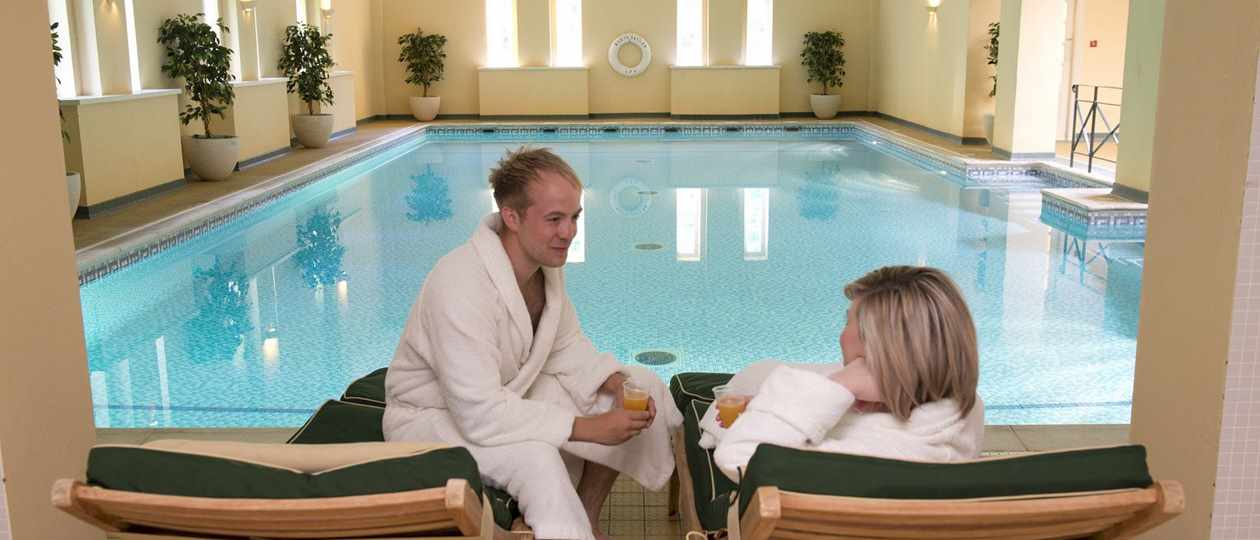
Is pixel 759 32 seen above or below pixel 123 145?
above

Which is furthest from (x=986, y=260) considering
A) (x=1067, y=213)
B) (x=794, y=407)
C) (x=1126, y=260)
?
(x=794, y=407)

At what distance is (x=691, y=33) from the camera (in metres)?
17.7

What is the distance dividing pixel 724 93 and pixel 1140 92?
8.92m

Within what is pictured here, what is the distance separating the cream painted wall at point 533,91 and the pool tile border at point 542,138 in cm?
84

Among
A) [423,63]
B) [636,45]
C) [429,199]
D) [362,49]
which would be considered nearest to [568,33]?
→ [636,45]

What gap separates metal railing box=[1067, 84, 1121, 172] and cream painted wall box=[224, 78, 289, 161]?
27.3 feet

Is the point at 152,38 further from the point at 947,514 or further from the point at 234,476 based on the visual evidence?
the point at 947,514

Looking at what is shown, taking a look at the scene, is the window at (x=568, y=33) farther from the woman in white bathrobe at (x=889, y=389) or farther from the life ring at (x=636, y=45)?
the woman in white bathrobe at (x=889, y=389)

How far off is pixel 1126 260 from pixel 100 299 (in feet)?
21.9

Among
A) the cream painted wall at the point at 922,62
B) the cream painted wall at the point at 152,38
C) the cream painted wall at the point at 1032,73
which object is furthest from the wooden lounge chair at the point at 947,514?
the cream painted wall at the point at 922,62

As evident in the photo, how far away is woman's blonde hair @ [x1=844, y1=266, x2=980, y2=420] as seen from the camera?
175cm

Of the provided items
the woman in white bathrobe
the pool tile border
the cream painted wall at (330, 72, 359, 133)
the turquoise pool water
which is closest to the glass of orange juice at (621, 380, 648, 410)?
the woman in white bathrobe

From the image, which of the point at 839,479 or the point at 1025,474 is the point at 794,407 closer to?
the point at 839,479

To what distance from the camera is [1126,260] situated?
7.33 metres
